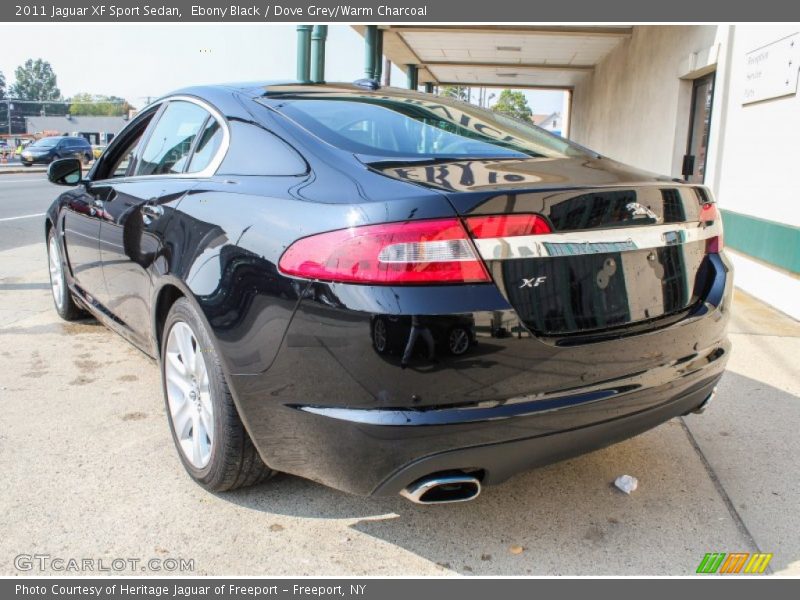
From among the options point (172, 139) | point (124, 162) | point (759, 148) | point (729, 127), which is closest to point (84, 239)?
point (124, 162)

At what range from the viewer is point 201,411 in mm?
2656

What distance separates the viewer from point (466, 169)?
223 cm

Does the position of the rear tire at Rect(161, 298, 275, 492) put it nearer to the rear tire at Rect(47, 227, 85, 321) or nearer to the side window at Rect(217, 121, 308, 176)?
the side window at Rect(217, 121, 308, 176)

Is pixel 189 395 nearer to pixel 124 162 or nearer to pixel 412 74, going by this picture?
pixel 124 162

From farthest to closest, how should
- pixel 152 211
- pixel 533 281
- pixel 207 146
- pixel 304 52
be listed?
pixel 304 52 < pixel 152 211 < pixel 207 146 < pixel 533 281

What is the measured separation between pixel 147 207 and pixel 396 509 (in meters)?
1.67

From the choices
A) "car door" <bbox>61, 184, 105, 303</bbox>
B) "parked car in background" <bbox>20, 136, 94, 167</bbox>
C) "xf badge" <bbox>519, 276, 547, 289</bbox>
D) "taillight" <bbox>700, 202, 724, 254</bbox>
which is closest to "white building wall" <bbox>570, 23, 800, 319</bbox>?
"taillight" <bbox>700, 202, 724, 254</bbox>

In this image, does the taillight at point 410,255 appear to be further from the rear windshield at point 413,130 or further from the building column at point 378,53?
the building column at point 378,53

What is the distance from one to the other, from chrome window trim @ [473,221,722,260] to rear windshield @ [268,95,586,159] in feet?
1.75

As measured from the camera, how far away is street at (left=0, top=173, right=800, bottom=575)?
2340 millimetres

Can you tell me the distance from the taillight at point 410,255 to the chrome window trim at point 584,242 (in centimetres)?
6

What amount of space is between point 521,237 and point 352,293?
1.64 ft

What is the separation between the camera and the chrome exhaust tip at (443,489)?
2025mm

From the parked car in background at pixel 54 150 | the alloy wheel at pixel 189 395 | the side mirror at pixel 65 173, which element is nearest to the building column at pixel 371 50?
the side mirror at pixel 65 173
